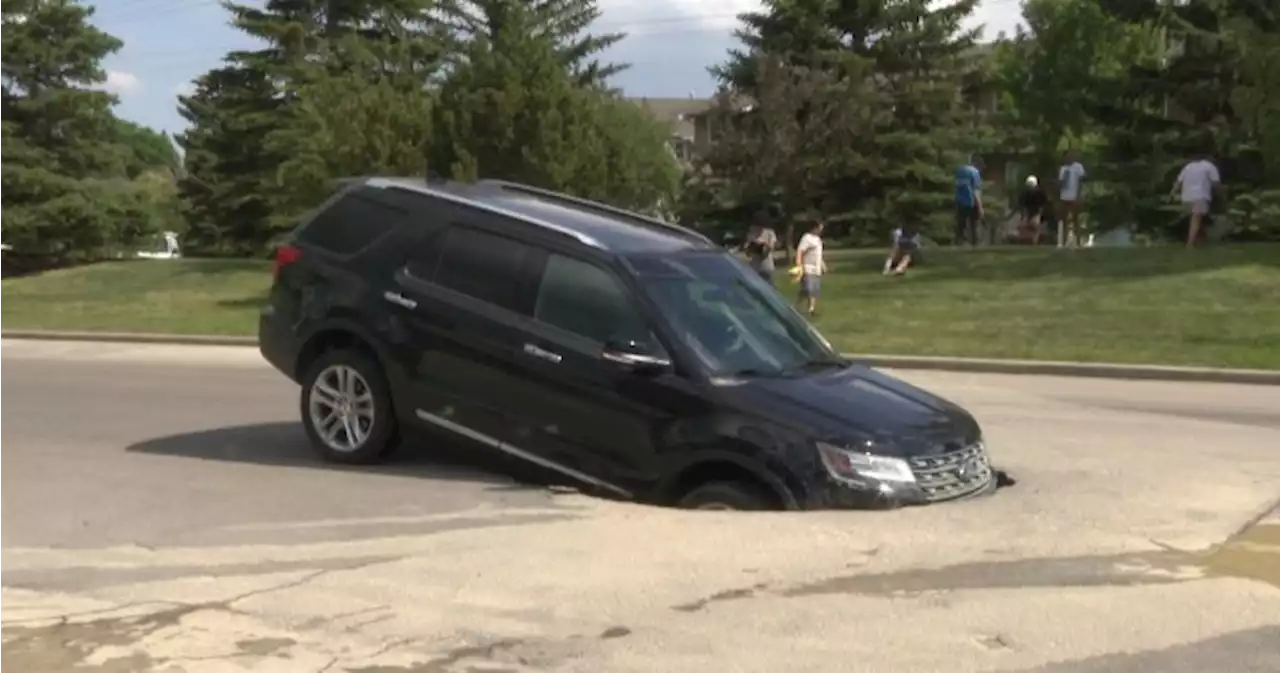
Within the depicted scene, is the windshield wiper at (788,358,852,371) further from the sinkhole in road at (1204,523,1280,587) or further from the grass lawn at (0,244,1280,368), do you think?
the grass lawn at (0,244,1280,368)

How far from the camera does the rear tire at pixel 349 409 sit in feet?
35.0

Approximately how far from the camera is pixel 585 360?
9.59m

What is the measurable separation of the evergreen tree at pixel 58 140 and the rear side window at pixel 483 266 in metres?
36.6

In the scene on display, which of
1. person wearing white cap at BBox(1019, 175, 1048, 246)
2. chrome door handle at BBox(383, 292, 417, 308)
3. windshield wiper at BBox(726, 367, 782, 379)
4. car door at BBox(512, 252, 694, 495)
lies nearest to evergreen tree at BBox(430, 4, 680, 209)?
person wearing white cap at BBox(1019, 175, 1048, 246)

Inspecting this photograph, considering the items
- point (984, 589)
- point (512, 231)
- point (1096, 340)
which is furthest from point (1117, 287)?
point (984, 589)

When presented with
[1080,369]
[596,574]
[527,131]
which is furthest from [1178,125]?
[596,574]

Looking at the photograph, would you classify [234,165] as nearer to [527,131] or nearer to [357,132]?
[357,132]

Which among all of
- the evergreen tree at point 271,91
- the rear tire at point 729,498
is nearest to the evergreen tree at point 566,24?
the evergreen tree at point 271,91

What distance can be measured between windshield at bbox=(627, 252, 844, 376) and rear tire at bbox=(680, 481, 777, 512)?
66 cm

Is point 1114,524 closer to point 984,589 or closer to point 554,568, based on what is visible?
point 984,589

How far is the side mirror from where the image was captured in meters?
9.27

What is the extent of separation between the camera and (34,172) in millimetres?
44812

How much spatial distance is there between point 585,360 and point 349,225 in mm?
2358

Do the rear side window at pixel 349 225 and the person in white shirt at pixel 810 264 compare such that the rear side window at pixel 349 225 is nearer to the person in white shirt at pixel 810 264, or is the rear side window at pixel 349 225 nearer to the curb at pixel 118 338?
the curb at pixel 118 338
